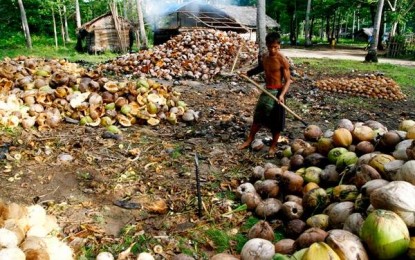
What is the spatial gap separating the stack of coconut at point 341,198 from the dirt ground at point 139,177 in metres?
0.51

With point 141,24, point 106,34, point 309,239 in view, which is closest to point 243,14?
point 106,34

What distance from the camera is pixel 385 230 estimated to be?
7.72ft

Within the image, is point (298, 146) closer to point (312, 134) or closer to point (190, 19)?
point (312, 134)

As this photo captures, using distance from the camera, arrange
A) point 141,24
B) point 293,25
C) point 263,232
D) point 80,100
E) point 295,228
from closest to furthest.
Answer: point 263,232, point 295,228, point 80,100, point 141,24, point 293,25

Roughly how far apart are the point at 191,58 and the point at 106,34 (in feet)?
45.5

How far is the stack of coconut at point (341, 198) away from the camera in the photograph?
2.41 m

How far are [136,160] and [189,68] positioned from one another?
7.74m

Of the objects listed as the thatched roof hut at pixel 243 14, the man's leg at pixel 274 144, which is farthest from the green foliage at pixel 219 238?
the thatched roof hut at pixel 243 14

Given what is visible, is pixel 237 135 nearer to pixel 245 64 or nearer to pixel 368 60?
pixel 245 64

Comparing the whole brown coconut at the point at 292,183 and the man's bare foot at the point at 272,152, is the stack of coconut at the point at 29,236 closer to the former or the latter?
the whole brown coconut at the point at 292,183

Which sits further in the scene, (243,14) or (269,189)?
(243,14)

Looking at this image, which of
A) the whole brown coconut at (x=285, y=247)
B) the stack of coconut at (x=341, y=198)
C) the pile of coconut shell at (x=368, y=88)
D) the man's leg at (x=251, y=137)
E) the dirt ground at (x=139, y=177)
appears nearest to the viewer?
the stack of coconut at (x=341, y=198)

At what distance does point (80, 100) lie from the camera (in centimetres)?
686

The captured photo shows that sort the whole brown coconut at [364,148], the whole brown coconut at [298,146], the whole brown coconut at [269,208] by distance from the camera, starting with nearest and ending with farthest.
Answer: the whole brown coconut at [269,208] → the whole brown coconut at [364,148] → the whole brown coconut at [298,146]
